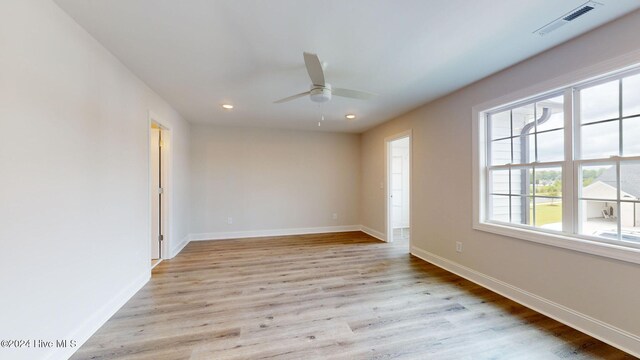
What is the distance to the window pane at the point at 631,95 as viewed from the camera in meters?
1.77

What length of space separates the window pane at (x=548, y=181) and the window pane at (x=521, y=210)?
156mm

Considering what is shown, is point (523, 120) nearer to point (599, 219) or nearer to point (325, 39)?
point (599, 219)

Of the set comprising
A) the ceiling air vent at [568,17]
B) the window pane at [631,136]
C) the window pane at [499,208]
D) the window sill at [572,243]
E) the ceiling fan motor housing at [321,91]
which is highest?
the ceiling air vent at [568,17]

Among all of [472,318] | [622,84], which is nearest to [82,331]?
[472,318]

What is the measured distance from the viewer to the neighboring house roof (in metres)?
1.77

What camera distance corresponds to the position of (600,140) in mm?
1956

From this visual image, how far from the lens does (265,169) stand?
5387mm

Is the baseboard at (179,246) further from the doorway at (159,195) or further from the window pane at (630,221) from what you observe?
the window pane at (630,221)

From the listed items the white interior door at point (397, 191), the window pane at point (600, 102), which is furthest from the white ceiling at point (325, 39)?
the white interior door at point (397, 191)

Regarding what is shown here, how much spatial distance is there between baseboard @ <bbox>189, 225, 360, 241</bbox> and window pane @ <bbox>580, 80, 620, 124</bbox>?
457 cm

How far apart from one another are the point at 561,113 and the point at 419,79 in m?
1.36

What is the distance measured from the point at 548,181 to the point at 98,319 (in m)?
4.34

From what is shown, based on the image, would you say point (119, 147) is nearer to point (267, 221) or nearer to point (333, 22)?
point (333, 22)

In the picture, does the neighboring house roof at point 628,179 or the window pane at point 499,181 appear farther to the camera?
the window pane at point 499,181
